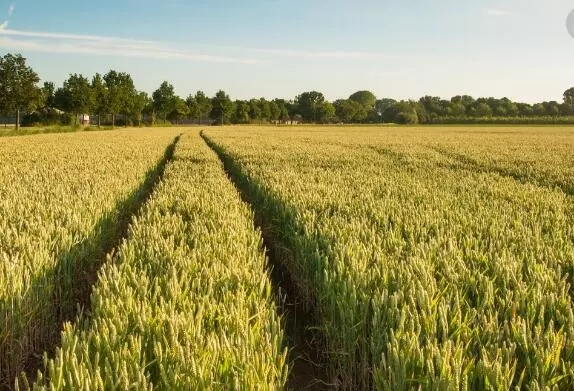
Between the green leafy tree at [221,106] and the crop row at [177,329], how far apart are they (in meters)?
108

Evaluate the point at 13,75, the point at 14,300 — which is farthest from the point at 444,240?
the point at 13,75

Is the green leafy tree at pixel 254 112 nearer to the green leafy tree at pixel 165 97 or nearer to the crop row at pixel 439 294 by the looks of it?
the green leafy tree at pixel 165 97

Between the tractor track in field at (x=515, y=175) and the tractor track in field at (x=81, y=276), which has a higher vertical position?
the tractor track in field at (x=515, y=175)

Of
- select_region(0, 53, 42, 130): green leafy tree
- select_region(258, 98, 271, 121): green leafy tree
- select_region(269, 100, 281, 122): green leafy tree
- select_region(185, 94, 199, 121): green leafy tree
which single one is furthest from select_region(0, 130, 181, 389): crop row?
select_region(269, 100, 281, 122): green leafy tree

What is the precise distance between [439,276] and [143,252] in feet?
8.23

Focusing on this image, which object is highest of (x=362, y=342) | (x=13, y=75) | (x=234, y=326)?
(x=13, y=75)

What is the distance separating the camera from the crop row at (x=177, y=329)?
7.30ft

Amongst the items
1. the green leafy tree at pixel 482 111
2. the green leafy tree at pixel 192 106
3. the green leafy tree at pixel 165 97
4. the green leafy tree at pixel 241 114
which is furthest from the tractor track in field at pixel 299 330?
the green leafy tree at pixel 482 111

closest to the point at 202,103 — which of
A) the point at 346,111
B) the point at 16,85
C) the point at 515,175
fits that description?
the point at 346,111

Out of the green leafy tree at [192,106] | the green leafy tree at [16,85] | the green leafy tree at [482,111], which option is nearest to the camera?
the green leafy tree at [16,85]

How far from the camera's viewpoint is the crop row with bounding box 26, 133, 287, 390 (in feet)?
7.30

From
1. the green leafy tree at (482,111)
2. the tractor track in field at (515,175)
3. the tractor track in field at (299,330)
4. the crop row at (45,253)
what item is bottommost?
the tractor track in field at (299,330)

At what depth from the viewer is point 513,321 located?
2666 mm

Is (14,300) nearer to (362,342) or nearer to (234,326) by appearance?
(234,326)
